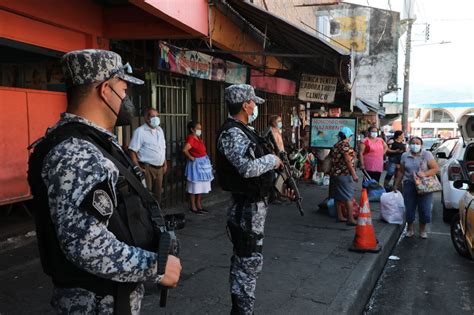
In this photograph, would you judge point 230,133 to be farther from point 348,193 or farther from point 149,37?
point 348,193

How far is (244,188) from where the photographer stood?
10.5 feet

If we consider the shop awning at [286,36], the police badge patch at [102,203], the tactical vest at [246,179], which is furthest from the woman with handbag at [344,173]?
the police badge patch at [102,203]

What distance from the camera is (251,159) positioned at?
3072 millimetres

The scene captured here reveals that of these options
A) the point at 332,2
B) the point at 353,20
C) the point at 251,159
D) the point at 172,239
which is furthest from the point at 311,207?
the point at 353,20

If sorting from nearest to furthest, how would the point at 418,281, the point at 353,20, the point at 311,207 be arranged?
the point at 418,281 → the point at 311,207 → the point at 353,20

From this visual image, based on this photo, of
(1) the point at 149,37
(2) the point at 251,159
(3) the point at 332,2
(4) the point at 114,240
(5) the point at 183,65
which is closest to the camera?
(4) the point at 114,240

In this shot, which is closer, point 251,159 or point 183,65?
point 251,159

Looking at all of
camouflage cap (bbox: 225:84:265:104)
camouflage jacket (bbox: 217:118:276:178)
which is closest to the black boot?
camouflage jacket (bbox: 217:118:276:178)

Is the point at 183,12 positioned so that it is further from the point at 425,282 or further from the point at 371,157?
the point at 371,157

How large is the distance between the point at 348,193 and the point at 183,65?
3.62 metres

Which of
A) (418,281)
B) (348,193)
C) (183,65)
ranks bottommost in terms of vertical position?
(418,281)

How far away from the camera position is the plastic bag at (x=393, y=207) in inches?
276

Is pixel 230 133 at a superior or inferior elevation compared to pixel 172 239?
superior

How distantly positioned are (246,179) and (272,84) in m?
9.48
